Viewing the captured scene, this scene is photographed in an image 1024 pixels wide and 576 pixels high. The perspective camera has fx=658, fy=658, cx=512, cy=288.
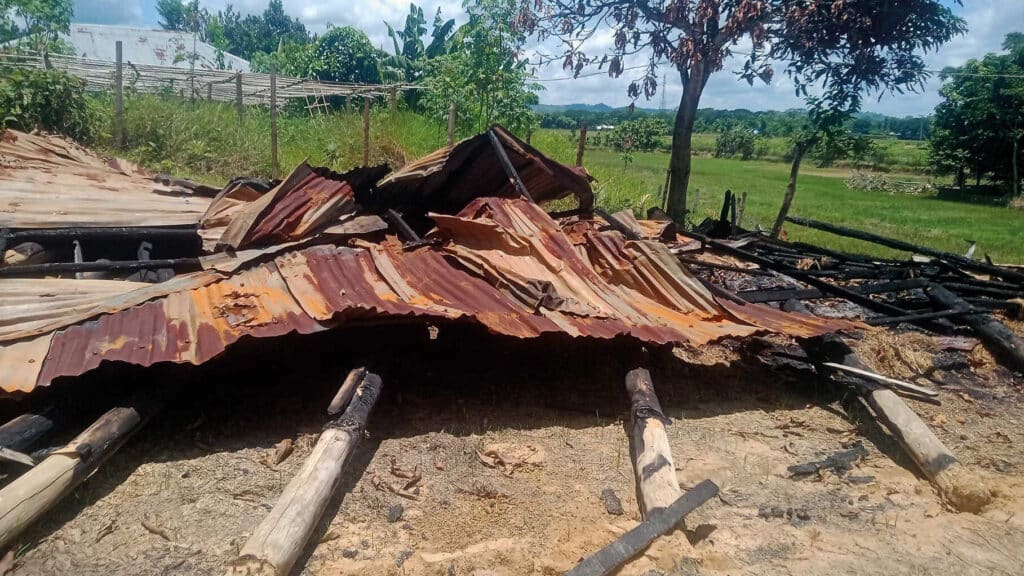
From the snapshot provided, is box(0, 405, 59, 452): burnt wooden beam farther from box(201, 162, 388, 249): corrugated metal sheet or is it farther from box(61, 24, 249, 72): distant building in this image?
box(61, 24, 249, 72): distant building

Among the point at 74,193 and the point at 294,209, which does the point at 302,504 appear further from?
the point at 74,193

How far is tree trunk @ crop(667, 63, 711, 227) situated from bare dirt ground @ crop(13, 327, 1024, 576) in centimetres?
625

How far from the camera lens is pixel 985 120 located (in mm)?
27094

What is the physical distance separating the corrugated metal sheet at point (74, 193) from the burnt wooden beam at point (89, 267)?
0.92m

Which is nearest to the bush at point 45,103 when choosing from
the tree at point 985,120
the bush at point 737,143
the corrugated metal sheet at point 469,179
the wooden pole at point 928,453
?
the corrugated metal sheet at point 469,179

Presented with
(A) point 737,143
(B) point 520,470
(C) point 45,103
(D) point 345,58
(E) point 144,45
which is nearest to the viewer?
(B) point 520,470

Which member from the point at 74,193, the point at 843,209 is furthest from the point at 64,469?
the point at 843,209

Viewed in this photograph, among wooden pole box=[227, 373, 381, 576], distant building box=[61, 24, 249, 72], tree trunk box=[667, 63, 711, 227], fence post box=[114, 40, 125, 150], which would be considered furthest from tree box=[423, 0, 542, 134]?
distant building box=[61, 24, 249, 72]

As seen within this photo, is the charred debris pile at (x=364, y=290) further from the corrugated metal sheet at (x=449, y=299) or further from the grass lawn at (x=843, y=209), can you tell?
the grass lawn at (x=843, y=209)

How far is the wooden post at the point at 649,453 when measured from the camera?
11.9 feet

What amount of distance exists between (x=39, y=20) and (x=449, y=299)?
109 feet

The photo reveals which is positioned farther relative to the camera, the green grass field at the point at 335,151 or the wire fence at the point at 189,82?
the wire fence at the point at 189,82

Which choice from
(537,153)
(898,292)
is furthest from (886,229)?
(537,153)

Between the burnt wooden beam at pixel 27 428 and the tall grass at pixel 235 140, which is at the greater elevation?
the tall grass at pixel 235 140
